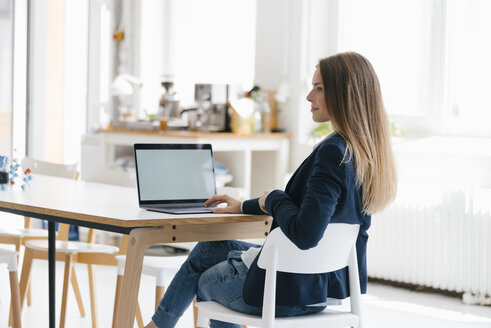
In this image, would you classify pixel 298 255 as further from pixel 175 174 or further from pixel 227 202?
pixel 175 174

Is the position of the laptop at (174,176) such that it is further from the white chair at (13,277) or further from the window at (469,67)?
the window at (469,67)

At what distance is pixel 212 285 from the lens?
84.7 inches

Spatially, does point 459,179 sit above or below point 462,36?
below

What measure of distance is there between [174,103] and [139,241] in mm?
2916

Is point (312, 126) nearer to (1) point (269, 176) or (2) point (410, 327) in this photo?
(1) point (269, 176)

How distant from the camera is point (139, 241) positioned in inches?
82.7

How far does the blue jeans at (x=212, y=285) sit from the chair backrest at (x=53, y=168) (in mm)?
1497

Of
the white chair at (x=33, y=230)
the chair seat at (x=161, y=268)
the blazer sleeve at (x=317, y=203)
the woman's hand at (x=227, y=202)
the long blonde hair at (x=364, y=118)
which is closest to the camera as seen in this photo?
the blazer sleeve at (x=317, y=203)

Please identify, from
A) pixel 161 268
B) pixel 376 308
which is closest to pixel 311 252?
pixel 161 268

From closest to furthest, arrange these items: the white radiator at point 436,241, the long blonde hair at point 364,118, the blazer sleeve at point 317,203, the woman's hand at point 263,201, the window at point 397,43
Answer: the blazer sleeve at point 317,203 → the long blonde hair at point 364,118 → the woman's hand at point 263,201 → the white radiator at point 436,241 → the window at point 397,43

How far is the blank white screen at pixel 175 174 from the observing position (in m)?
2.39

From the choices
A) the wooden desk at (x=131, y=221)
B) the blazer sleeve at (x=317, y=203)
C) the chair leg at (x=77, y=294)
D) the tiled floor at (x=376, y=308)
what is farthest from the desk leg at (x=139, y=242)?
the chair leg at (x=77, y=294)

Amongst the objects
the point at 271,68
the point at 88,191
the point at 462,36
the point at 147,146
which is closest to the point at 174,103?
the point at 271,68

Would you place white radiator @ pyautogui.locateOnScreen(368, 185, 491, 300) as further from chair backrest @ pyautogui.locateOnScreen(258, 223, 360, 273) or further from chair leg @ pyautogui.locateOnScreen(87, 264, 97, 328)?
chair backrest @ pyautogui.locateOnScreen(258, 223, 360, 273)
